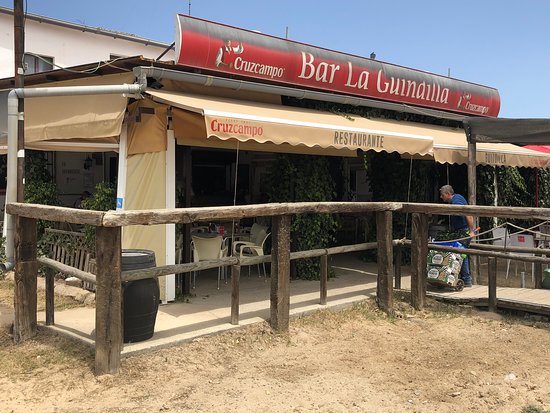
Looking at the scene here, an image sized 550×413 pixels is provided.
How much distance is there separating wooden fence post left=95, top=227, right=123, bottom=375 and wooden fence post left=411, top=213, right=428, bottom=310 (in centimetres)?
402

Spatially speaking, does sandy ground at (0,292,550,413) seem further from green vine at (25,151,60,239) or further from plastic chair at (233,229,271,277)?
green vine at (25,151,60,239)

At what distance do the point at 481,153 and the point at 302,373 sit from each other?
645 cm

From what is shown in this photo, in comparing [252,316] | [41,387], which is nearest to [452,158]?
[252,316]

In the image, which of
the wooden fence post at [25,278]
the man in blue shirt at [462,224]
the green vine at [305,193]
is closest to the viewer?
the wooden fence post at [25,278]

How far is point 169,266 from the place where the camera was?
4.74 meters

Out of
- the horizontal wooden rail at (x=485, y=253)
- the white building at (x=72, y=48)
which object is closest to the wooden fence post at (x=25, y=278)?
the horizontal wooden rail at (x=485, y=253)

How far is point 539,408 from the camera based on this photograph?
3.90 m

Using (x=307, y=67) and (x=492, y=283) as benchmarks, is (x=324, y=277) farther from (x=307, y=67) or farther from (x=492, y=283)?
(x=307, y=67)

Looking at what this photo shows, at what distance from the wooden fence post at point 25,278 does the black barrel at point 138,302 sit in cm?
102

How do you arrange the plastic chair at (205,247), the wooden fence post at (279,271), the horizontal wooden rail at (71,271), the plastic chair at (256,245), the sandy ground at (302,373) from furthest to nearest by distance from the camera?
1. the plastic chair at (256,245)
2. the plastic chair at (205,247)
3. the wooden fence post at (279,271)
4. the horizontal wooden rail at (71,271)
5. the sandy ground at (302,373)

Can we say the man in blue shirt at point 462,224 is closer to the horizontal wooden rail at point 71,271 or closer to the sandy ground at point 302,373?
the sandy ground at point 302,373

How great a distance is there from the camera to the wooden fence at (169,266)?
4188 millimetres

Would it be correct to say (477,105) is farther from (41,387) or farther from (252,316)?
(41,387)

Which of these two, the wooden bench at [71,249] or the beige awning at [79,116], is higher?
the beige awning at [79,116]
